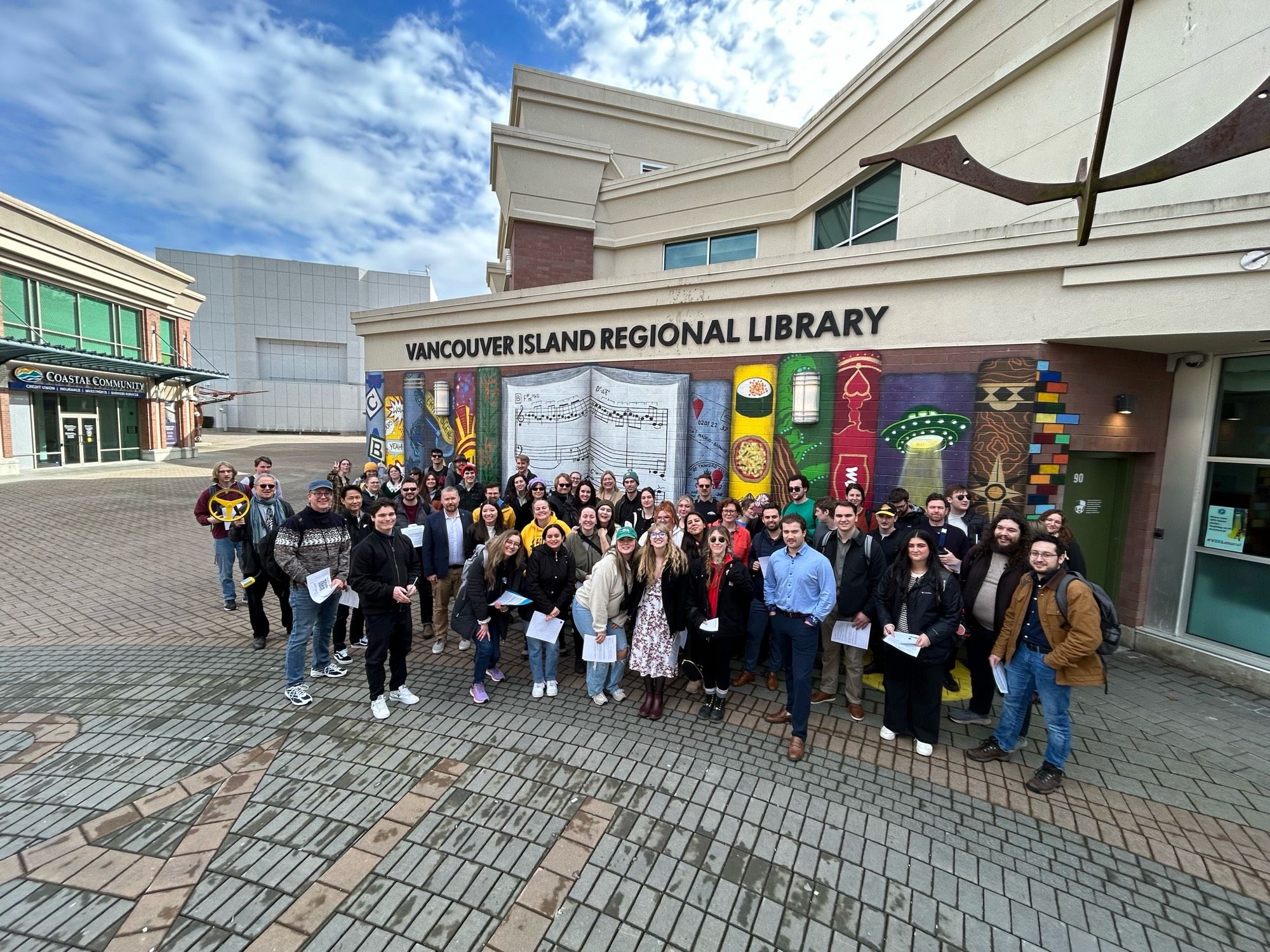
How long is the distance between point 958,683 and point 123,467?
29.3m

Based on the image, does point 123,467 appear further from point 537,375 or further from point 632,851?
point 632,851

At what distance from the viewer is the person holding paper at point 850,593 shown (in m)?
4.48

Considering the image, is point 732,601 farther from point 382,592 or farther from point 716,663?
point 382,592

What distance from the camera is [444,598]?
19.8ft

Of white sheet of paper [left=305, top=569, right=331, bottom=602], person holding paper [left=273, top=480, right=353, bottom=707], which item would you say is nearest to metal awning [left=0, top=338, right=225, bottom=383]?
person holding paper [left=273, top=480, right=353, bottom=707]

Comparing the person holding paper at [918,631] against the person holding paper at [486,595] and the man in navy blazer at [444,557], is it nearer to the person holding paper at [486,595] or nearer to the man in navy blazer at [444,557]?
the person holding paper at [486,595]

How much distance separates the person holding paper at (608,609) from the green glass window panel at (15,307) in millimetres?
25575

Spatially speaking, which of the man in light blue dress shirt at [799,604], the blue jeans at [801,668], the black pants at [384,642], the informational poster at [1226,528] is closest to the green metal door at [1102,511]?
the informational poster at [1226,528]

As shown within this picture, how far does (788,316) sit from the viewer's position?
7086 millimetres

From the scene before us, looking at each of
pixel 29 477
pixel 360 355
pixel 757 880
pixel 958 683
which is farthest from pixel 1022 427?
pixel 360 355

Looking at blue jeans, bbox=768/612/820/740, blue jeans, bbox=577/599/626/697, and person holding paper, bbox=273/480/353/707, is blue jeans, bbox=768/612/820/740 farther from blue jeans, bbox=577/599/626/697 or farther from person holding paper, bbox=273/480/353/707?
person holding paper, bbox=273/480/353/707

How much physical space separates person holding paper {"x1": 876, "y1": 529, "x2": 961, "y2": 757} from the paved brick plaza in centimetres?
31

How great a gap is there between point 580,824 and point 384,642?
2271mm

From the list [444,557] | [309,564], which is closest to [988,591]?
[444,557]
